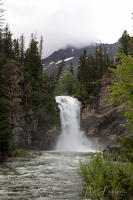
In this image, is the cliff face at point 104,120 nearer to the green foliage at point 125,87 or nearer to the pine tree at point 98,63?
the pine tree at point 98,63

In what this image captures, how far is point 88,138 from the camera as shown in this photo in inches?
1988

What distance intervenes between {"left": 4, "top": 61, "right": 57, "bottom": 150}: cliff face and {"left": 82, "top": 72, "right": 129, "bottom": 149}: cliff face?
10.6 m

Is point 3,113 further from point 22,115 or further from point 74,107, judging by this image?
point 74,107

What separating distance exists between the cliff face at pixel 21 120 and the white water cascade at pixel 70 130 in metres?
5.17

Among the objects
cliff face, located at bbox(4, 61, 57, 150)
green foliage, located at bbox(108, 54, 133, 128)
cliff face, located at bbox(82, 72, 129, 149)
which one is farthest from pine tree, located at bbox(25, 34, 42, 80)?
green foliage, located at bbox(108, 54, 133, 128)

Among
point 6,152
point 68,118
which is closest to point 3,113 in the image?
point 6,152

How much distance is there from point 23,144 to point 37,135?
146 inches

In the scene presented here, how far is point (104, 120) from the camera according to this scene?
4847 centimetres

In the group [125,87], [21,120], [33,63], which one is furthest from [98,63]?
[125,87]

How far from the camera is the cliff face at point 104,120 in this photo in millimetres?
44812

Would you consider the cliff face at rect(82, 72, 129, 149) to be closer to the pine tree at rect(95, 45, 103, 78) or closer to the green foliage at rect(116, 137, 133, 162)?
the pine tree at rect(95, 45, 103, 78)

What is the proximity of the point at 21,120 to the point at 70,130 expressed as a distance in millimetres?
14075

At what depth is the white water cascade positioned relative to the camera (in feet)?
164

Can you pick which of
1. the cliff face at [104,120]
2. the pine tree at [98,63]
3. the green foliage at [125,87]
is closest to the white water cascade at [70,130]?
the cliff face at [104,120]
